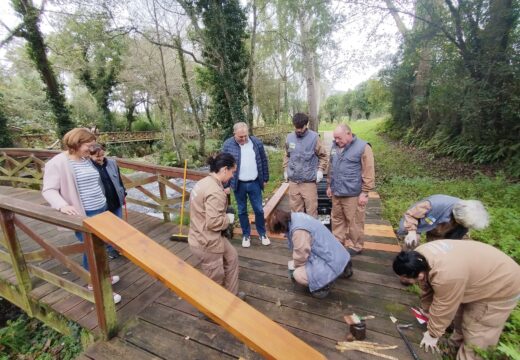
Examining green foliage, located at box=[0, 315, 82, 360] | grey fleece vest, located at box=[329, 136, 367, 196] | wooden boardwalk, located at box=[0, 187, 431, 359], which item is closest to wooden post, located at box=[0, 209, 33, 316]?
wooden boardwalk, located at box=[0, 187, 431, 359]

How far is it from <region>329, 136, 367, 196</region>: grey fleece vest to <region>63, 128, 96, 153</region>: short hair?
265 centimetres

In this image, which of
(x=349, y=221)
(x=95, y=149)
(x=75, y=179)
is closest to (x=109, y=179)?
(x=95, y=149)

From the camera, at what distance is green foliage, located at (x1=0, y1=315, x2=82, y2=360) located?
2.54 meters

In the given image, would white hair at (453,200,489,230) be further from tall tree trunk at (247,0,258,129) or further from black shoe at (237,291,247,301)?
tall tree trunk at (247,0,258,129)

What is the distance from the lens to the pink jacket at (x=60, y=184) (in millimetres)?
2111

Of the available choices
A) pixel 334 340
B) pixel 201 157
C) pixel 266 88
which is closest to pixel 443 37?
pixel 334 340

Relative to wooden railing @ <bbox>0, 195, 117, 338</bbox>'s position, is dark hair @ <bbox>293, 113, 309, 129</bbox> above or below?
above

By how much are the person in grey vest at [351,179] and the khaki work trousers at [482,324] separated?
1369mm

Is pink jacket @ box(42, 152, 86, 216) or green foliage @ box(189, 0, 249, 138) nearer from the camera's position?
pink jacket @ box(42, 152, 86, 216)

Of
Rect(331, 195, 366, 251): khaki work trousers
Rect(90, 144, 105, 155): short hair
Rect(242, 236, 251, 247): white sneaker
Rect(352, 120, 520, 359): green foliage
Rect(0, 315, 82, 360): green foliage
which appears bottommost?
Rect(0, 315, 82, 360): green foliage

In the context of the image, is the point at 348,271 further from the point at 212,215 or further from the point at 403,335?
the point at 212,215

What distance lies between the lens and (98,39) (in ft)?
29.1

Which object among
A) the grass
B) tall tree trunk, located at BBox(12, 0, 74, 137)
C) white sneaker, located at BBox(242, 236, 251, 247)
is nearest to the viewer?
the grass

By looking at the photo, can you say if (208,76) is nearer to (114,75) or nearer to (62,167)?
(62,167)
